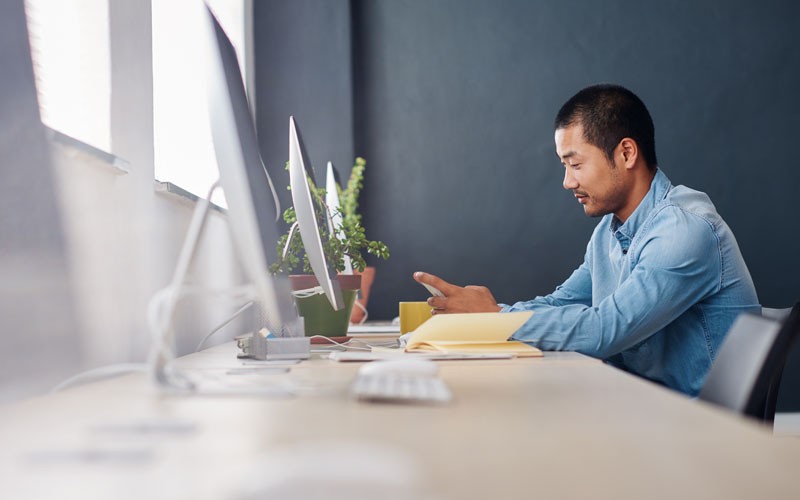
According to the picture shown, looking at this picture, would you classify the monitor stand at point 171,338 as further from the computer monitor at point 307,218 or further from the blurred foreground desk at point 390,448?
the computer monitor at point 307,218

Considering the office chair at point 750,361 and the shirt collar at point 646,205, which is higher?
the shirt collar at point 646,205

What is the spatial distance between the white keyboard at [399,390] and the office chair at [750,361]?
0.41m

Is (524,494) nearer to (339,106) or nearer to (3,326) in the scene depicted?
(3,326)

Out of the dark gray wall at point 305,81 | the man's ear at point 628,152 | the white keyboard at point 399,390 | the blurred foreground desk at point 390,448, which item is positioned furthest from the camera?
the dark gray wall at point 305,81

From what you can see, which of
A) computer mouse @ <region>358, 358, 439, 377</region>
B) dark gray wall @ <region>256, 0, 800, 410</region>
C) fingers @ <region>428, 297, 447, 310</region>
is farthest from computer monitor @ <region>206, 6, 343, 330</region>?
dark gray wall @ <region>256, 0, 800, 410</region>

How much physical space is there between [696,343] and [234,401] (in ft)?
4.20

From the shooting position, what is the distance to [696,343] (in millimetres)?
1687

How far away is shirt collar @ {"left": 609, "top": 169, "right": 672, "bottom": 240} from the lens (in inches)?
77.1

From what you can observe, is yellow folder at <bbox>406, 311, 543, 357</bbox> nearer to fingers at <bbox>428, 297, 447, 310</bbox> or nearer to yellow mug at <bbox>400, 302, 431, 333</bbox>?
fingers at <bbox>428, 297, 447, 310</bbox>

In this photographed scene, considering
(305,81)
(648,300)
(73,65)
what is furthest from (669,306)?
(305,81)

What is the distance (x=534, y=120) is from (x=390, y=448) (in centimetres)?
346

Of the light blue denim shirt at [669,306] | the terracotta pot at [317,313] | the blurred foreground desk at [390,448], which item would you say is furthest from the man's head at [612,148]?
the blurred foreground desk at [390,448]

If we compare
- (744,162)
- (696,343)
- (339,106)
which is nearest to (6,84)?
(696,343)

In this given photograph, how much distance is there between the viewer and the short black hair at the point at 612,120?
81.7 inches
